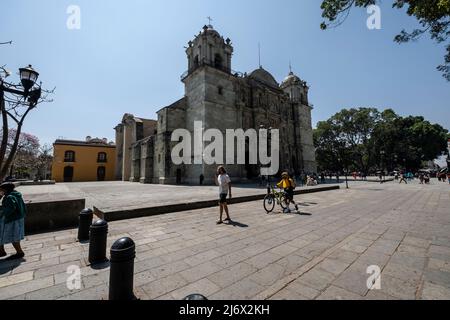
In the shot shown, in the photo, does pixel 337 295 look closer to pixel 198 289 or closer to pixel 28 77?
pixel 198 289

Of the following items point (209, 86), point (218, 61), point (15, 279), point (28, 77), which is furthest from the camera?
point (218, 61)

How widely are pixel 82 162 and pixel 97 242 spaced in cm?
4208

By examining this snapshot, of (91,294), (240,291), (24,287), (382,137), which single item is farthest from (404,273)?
(382,137)

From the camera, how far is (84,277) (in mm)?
2994

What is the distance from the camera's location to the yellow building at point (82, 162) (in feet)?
115

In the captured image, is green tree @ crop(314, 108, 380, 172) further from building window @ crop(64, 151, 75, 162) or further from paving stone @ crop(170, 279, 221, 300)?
building window @ crop(64, 151, 75, 162)

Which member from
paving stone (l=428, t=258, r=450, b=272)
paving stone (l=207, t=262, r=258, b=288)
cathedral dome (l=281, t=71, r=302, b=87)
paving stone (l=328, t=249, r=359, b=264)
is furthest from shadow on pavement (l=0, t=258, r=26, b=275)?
cathedral dome (l=281, t=71, r=302, b=87)

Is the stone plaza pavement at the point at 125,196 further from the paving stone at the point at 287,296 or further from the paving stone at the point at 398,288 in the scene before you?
the paving stone at the point at 398,288

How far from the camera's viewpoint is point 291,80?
40.3 m

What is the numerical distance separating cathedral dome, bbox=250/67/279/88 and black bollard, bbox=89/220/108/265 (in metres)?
35.8

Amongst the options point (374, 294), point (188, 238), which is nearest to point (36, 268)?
point (188, 238)

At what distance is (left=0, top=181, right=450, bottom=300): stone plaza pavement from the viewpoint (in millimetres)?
2600
